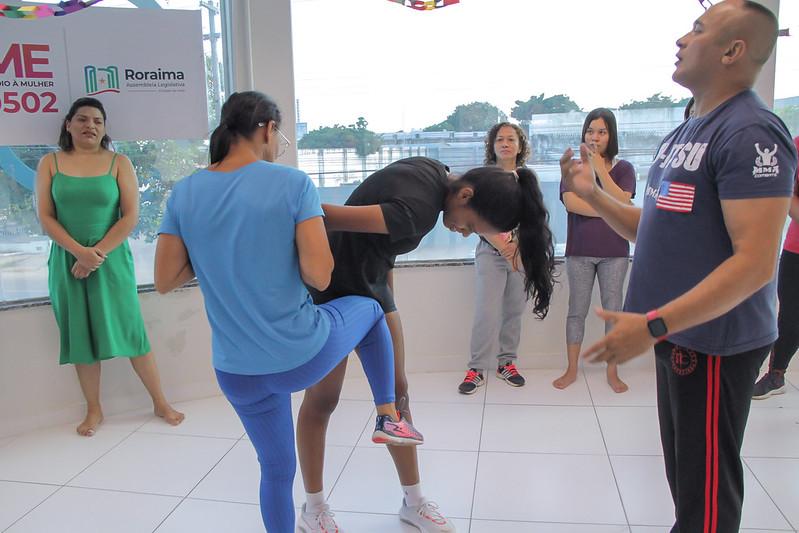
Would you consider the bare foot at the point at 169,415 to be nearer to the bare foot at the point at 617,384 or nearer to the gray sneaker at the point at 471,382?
the gray sneaker at the point at 471,382

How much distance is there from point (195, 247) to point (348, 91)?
2.50m

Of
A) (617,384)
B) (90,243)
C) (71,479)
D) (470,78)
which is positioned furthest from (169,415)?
(470,78)

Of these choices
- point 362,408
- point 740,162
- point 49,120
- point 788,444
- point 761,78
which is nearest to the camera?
point 740,162

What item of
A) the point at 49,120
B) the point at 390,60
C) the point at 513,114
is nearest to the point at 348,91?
the point at 390,60

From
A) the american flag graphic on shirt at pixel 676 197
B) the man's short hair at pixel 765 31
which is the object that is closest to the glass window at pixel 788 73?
the man's short hair at pixel 765 31

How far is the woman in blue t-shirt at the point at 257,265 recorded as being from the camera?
5.13 ft

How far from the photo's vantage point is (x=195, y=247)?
5.27ft

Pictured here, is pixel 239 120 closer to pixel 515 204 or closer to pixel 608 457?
pixel 515 204

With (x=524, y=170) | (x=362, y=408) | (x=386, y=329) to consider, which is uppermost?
(x=524, y=170)

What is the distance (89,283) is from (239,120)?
189cm

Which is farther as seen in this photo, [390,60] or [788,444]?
[390,60]

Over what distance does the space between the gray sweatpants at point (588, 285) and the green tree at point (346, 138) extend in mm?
1336

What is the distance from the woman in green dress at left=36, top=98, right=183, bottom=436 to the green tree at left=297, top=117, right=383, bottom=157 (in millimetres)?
1059

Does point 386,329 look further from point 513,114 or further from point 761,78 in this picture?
point 761,78
